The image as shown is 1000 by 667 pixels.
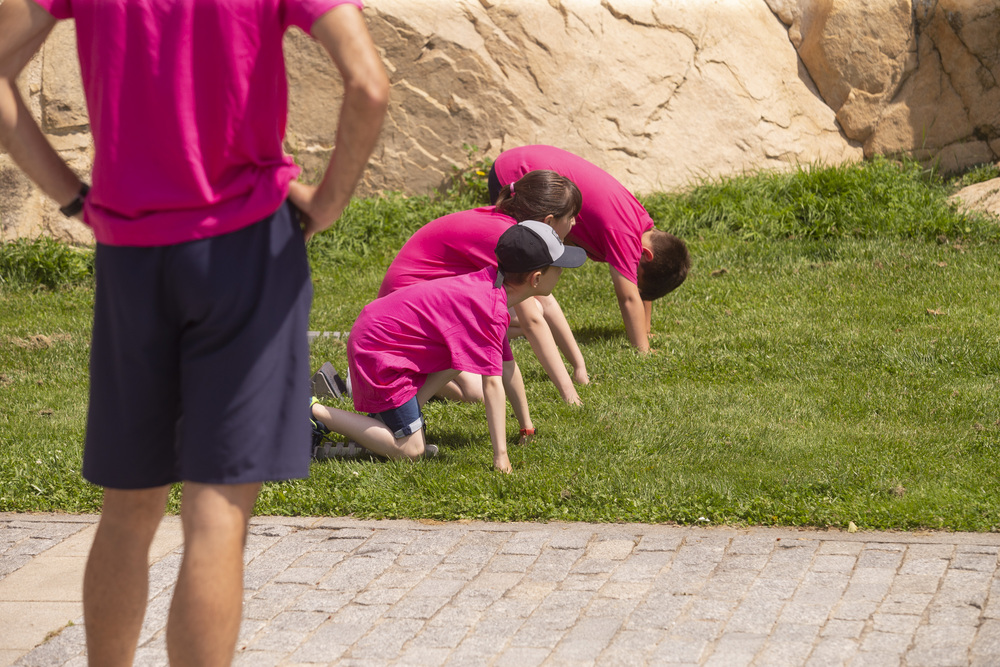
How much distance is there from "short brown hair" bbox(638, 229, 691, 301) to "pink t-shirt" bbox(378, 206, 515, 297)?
1293mm

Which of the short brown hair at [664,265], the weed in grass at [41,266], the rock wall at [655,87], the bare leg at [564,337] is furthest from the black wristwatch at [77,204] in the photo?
the rock wall at [655,87]

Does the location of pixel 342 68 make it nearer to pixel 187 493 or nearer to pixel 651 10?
pixel 187 493

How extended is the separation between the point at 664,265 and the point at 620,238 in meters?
0.32

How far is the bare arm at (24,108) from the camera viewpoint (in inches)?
82.8

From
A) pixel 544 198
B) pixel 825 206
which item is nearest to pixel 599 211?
pixel 544 198

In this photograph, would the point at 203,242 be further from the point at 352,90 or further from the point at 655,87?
the point at 655,87

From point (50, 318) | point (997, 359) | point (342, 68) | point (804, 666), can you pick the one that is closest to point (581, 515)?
point (804, 666)

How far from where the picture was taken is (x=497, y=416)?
4.24 metres

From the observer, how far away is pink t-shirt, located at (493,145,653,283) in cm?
611

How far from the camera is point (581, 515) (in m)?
3.90

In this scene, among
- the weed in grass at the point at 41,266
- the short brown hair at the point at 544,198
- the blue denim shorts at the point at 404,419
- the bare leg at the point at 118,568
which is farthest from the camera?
the weed in grass at the point at 41,266

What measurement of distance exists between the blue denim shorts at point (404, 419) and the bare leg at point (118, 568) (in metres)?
2.17

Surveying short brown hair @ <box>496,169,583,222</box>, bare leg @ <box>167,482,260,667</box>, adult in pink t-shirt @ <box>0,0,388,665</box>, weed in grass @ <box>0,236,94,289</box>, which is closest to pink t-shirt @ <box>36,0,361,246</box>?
adult in pink t-shirt @ <box>0,0,388,665</box>

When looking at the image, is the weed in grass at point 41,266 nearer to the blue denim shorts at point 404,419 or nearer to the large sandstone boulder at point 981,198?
the blue denim shorts at point 404,419
